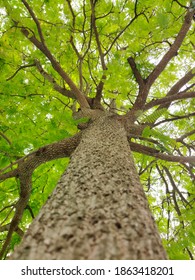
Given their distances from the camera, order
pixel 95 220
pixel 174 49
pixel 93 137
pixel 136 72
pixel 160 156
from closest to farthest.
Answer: pixel 95 220, pixel 93 137, pixel 160 156, pixel 174 49, pixel 136 72

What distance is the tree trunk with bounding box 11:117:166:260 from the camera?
1.02 meters

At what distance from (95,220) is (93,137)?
1.68m

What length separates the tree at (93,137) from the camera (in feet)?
3.83

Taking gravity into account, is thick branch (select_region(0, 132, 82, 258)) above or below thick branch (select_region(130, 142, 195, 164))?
below

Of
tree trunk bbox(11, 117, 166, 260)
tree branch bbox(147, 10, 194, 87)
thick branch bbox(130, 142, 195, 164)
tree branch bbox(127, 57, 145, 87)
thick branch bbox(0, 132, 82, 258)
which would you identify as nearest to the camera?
tree trunk bbox(11, 117, 166, 260)

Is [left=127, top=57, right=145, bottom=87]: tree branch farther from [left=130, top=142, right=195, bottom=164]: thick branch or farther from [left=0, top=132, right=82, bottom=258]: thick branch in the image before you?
[left=0, top=132, right=82, bottom=258]: thick branch

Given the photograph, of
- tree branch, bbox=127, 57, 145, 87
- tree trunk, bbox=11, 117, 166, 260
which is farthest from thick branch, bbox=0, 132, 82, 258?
tree branch, bbox=127, 57, 145, 87

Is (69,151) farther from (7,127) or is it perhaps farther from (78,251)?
(78,251)

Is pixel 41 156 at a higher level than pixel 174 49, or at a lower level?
lower

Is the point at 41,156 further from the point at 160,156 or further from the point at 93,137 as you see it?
the point at 160,156

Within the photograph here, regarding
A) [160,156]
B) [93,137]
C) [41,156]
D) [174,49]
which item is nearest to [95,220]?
[93,137]

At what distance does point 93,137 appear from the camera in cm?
283

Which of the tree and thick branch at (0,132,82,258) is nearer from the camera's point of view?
the tree
